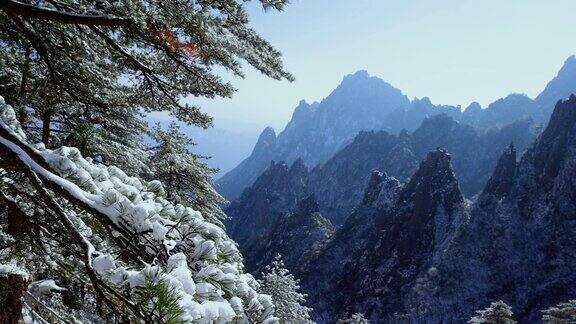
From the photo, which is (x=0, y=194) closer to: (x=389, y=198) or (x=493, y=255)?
(x=493, y=255)

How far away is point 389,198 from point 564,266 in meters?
32.4

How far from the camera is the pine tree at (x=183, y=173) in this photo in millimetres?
16984

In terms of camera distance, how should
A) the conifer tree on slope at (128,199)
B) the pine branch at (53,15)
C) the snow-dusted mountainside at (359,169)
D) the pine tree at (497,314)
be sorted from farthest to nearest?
the snow-dusted mountainside at (359,169), the pine tree at (497,314), the pine branch at (53,15), the conifer tree on slope at (128,199)

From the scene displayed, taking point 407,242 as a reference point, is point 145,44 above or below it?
above

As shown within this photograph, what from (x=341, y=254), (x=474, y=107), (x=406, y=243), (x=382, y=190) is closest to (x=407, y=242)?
(x=406, y=243)

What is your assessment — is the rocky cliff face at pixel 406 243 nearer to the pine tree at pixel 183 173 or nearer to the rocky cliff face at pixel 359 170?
the rocky cliff face at pixel 359 170

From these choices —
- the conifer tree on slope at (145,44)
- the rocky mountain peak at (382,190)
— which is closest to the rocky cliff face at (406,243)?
the rocky mountain peak at (382,190)

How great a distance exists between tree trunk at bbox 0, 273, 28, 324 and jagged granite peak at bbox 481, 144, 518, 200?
74.1 metres

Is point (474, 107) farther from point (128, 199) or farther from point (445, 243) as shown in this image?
point (128, 199)

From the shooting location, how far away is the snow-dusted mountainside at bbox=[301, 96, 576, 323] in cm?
5803

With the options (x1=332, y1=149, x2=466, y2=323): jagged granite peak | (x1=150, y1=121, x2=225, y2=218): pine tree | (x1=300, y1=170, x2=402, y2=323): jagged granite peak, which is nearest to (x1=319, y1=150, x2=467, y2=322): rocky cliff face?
(x1=332, y1=149, x2=466, y2=323): jagged granite peak

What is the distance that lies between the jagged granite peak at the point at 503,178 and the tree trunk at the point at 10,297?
243 feet

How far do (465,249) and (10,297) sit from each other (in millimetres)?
68143

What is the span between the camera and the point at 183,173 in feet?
59.6
